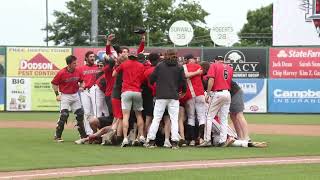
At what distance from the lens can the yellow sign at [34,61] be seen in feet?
100

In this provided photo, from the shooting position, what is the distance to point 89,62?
16016mm

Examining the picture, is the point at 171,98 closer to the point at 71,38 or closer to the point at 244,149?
the point at 244,149

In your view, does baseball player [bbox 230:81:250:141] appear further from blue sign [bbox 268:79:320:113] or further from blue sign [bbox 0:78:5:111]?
blue sign [bbox 0:78:5:111]

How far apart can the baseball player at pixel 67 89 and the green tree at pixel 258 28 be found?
6688 cm

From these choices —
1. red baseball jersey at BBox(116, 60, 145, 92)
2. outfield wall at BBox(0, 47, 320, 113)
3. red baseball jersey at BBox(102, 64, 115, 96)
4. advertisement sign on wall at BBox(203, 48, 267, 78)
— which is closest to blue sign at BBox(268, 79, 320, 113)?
outfield wall at BBox(0, 47, 320, 113)

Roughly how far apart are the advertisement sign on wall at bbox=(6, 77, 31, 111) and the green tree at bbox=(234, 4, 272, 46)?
5371 centimetres

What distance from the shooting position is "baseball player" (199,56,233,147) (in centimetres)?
1457

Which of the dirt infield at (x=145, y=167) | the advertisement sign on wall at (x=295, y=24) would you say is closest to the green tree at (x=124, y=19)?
the advertisement sign on wall at (x=295, y=24)

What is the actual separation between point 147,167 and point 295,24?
1475 inches

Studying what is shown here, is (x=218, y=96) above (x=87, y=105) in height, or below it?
above

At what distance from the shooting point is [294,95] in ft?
98.2

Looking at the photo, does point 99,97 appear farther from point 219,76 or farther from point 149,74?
point 219,76

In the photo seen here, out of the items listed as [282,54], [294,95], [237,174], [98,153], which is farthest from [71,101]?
[282,54]

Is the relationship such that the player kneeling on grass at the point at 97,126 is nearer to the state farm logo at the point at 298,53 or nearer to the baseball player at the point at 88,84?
the baseball player at the point at 88,84
